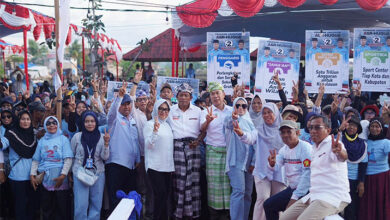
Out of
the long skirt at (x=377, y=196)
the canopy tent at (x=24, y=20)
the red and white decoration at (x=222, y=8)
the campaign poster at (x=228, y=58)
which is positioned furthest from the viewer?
the canopy tent at (x=24, y=20)

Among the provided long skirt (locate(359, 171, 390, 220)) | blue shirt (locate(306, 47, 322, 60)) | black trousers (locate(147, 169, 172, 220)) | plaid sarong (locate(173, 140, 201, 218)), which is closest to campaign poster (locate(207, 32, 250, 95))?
blue shirt (locate(306, 47, 322, 60))

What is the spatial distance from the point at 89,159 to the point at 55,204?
755 millimetres

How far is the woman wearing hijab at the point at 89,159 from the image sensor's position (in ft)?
17.1

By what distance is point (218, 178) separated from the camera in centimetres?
543

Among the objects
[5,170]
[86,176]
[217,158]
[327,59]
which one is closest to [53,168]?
[86,176]

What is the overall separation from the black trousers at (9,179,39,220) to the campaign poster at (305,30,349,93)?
443 cm

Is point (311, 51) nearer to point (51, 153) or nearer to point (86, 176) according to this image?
point (86, 176)

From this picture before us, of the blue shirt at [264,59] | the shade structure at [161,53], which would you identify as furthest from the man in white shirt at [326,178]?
the shade structure at [161,53]

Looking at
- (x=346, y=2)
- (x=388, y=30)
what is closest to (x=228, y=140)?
(x=388, y=30)

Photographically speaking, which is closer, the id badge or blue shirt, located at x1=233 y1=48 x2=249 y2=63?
the id badge

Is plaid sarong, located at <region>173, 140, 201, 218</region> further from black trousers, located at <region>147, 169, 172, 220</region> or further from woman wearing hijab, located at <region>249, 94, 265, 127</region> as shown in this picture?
woman wearing hijab, located at <region>249, 94, 265, 127</region>

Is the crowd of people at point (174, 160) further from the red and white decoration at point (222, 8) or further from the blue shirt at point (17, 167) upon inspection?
the red and white decoration at point (222, 8)

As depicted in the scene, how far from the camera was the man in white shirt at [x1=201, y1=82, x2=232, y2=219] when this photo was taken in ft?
17.8

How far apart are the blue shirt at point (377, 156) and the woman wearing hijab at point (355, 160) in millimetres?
140
